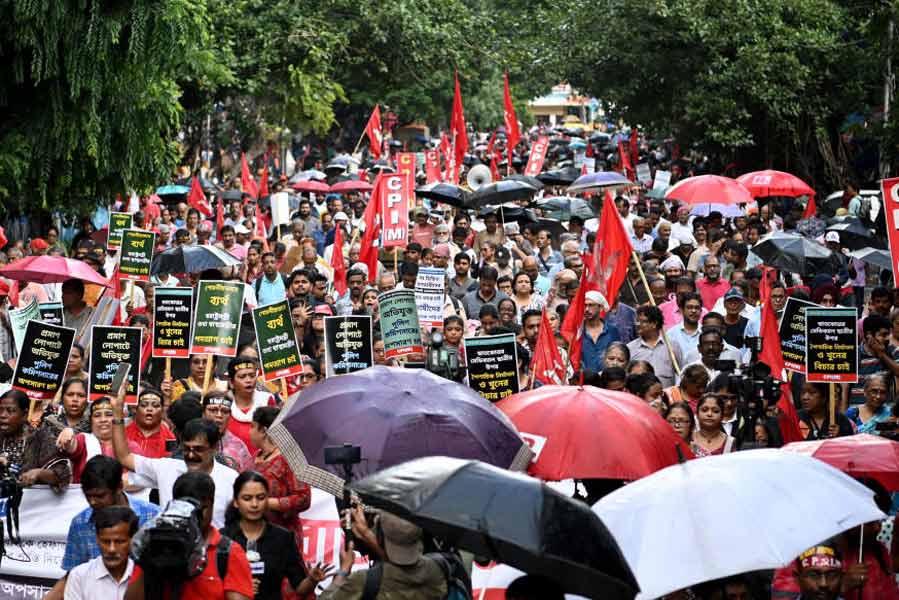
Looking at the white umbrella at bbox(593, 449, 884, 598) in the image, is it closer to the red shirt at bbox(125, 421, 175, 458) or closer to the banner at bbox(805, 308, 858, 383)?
the red shirt at bbox(125, 421, 175, 458)

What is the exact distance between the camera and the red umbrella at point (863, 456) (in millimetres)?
7512

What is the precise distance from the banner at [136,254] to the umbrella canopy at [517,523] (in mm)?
9039

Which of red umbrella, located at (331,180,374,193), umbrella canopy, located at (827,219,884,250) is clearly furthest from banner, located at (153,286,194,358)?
red umbrella, located at (331,180,374,193)

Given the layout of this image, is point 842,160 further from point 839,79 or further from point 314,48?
point 314,48

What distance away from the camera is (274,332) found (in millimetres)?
10930

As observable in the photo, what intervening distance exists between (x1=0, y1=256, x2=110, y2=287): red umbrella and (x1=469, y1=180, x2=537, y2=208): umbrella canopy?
27.7ft

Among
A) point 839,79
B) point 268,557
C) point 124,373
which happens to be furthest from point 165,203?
point 268,557

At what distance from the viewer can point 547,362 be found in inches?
454

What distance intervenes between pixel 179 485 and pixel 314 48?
2536 cm

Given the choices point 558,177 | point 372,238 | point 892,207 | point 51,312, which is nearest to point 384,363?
point 51,312

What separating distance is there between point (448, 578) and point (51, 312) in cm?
736

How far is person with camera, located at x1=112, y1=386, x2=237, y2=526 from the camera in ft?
25.1

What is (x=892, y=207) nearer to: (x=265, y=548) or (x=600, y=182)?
(x=265, y=548)

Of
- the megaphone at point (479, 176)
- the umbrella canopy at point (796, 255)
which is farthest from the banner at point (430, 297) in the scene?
the megaphone at point (479, 176)
